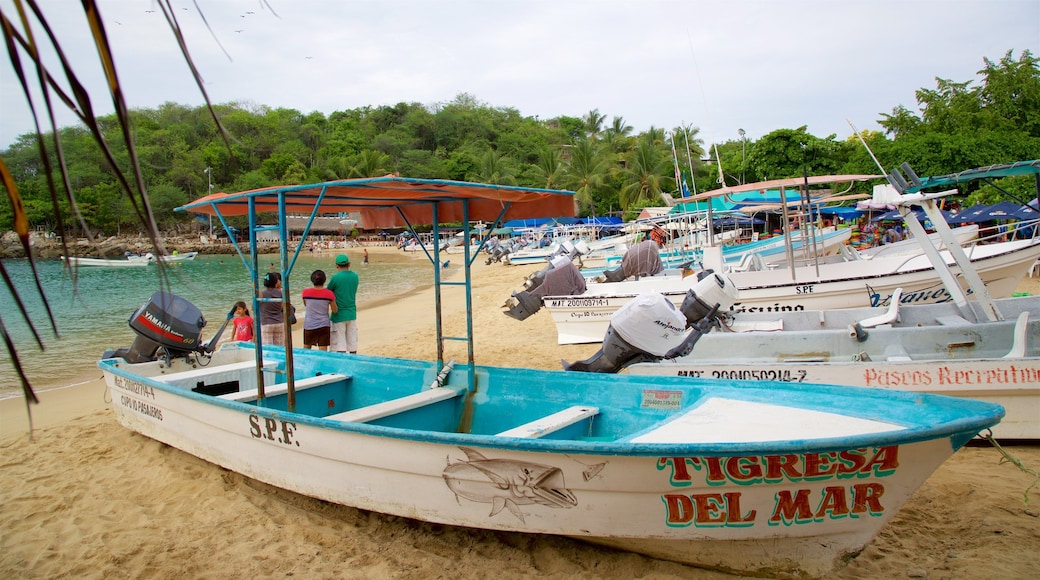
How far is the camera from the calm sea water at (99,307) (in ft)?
22.8

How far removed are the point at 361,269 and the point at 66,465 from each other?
3670 centimetres

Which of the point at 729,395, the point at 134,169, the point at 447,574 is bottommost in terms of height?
the point at 447,574

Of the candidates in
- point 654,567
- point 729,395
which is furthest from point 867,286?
point 654,567

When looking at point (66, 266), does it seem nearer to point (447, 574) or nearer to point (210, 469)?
point (447, 574)

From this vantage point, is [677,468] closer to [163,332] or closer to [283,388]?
[283,388]

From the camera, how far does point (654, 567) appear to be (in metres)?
3.75

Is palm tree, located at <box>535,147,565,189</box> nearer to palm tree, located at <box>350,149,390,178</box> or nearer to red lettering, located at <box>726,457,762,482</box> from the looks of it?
palm tree, located at <box>350,149,390,178</box>

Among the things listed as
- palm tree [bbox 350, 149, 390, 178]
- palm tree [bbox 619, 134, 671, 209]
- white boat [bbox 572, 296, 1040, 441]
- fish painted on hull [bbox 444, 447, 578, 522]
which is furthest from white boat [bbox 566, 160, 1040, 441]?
palm tree [bbox 350, 149, 390, 178]

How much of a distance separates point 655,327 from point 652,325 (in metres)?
0.03

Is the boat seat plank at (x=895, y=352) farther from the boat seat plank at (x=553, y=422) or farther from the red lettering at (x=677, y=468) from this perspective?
the red lettering at (x=677, y=468)

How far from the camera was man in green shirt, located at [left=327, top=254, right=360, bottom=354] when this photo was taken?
820 centimetres

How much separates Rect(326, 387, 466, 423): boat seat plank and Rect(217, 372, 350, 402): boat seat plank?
30.4 inches

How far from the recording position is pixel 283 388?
18.8 feet

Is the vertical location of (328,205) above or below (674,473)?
above
